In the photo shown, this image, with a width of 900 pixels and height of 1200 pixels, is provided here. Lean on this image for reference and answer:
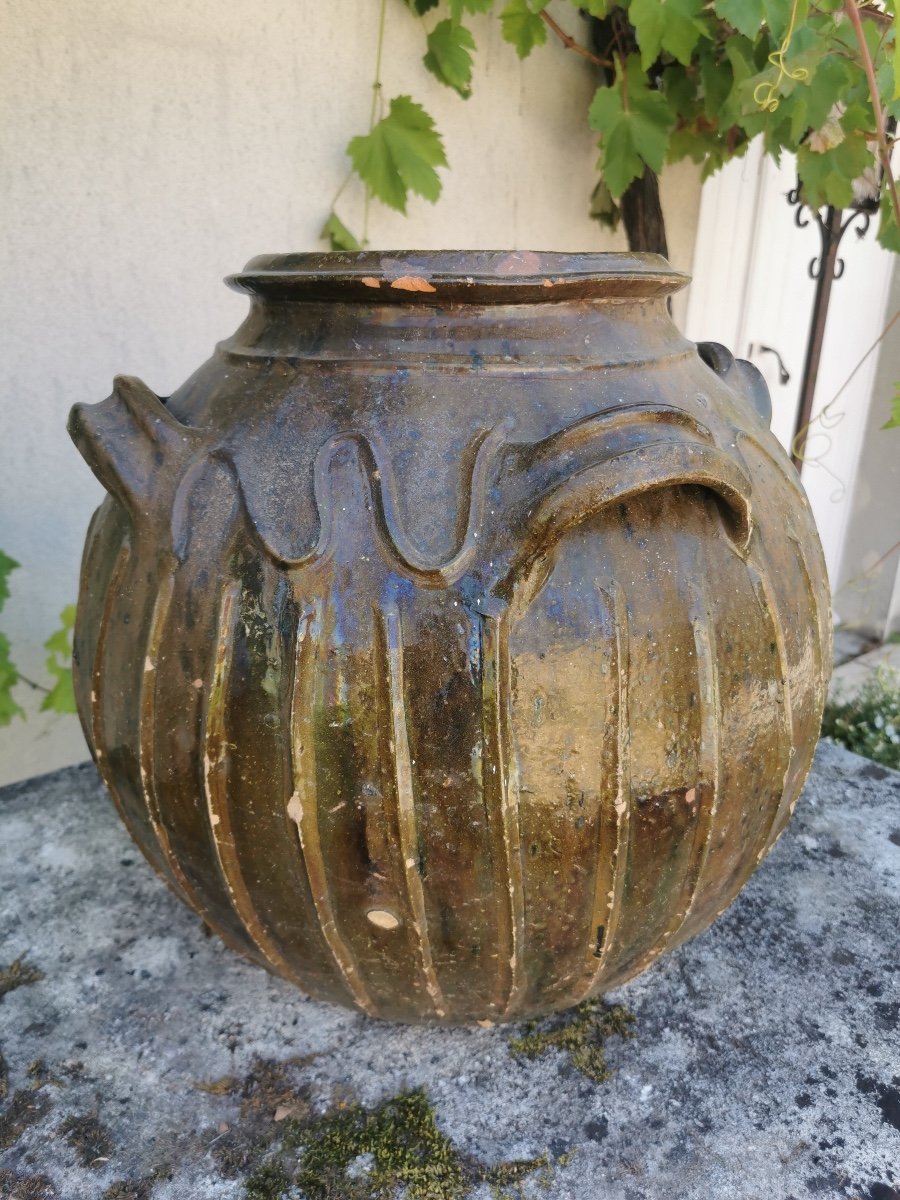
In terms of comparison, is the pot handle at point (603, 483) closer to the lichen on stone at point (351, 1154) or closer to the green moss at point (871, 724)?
the lichen on stone at point (351, 1154)

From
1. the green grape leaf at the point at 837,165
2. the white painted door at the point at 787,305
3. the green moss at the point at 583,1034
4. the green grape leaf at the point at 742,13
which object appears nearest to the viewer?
the green moss at the point at 583,1034

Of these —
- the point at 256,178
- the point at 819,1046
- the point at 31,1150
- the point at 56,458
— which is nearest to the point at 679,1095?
the point at 819,1046

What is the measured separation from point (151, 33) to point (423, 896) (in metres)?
2.05

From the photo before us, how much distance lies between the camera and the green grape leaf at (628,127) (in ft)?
7.78

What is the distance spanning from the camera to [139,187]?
2.16 meters

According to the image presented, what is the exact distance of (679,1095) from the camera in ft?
4.39

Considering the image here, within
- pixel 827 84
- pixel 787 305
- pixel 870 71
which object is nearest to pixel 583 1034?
pixel 870 71

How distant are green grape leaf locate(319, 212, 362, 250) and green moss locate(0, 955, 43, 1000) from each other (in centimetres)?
186

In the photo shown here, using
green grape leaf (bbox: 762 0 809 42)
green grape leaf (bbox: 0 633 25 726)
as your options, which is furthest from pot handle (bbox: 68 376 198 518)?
green grape leaf (bbox: 762 0 809 42)

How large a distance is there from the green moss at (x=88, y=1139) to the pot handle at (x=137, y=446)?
880 mm

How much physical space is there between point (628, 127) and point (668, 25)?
37 centimetres

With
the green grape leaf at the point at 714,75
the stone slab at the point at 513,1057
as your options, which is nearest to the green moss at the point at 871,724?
the stone slab at the point at 513,1057

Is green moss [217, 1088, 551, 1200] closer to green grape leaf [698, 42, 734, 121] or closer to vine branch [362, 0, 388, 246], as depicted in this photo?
vine branch [362, 0, 388, 246]

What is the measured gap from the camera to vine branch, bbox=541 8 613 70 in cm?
246
